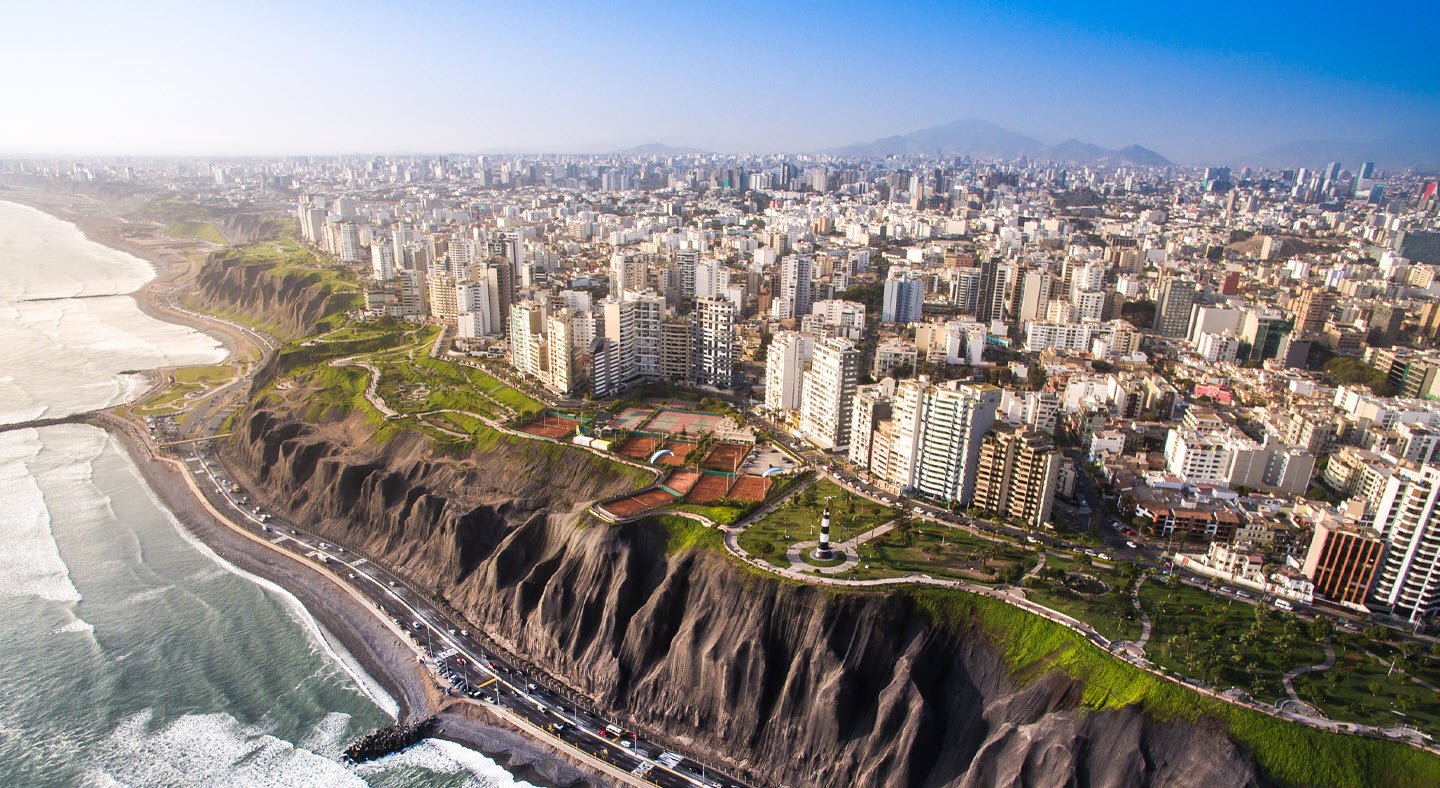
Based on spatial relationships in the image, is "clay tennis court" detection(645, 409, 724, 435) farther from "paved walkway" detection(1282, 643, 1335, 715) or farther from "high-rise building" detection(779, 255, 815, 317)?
"high-rise building" detection(779, 255, 815, 317)

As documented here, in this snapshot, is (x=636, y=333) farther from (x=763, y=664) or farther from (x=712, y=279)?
(x=763, y=664)

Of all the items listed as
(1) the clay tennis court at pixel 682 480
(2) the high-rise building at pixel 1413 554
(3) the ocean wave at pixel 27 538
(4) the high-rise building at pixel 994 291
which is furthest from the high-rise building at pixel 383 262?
(2) the high-rise building at pixel 1413 554

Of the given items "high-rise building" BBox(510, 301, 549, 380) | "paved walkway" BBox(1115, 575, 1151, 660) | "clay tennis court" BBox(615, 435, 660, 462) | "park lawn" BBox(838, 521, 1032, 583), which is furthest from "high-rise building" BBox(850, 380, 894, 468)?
"high-rise building" BBox(510, 301, 549, 380)

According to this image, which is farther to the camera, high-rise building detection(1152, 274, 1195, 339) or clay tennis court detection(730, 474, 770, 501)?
high-rise building detection(1152, 274, 1195, 339)

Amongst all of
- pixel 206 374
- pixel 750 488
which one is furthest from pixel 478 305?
pixel 750 488

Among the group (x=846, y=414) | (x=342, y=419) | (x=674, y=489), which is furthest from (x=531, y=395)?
(x=846, y=414)

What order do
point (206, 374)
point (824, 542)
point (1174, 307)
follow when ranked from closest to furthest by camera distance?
1. point (824, 542)
2. point (206, 374)
3. point (1174, 307)
